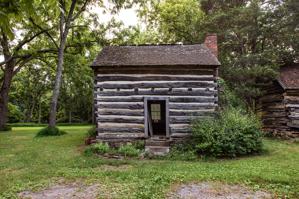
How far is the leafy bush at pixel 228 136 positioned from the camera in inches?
428

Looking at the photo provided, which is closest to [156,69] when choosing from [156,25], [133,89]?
[133,89]

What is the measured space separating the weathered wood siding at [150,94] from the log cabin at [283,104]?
538 centimetres

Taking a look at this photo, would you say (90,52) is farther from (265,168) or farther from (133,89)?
(265,168)

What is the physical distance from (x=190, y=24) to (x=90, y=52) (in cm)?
833

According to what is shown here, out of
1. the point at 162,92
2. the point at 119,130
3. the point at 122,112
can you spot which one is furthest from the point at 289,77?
the point at 119,130

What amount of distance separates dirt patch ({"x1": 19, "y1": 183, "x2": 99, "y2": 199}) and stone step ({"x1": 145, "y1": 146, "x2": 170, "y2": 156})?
450 cm

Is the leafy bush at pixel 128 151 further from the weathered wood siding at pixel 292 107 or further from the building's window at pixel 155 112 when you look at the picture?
the weathered wood siding at pixel 292 107

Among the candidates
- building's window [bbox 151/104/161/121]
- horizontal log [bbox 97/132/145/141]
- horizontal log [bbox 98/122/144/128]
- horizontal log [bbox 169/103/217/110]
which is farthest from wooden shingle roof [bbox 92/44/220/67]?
building's window [bbox 151/104/161/121]

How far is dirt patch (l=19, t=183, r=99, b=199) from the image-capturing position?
20.7 ft

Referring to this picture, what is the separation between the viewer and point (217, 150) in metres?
10.8

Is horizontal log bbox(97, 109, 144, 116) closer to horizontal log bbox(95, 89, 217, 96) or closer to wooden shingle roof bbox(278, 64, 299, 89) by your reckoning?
horizontal log bbox(95, 89, 217, 96)

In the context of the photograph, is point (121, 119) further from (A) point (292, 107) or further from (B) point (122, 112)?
(A) point (292, 107)

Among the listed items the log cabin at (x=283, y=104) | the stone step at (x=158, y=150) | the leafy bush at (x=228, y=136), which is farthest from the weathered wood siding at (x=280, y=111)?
the stone step at (x=158, y=150)

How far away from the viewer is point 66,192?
6617mm
